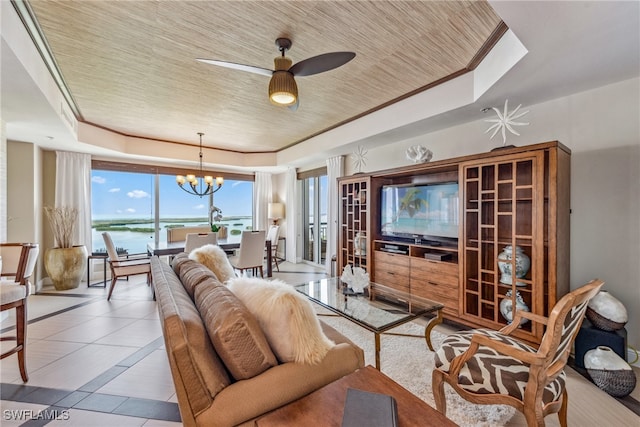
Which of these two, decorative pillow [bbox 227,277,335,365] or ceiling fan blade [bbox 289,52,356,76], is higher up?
ceiling fan blade [bbox 289,52,356,76]

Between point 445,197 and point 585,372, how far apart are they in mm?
1907

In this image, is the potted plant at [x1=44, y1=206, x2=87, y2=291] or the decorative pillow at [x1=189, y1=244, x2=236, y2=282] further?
the potted plant at [x1=44, y1=206, x2=87, y2=291]

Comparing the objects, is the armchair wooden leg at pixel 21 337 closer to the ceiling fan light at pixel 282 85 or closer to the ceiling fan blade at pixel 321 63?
the ceiling fan light at pixel 282 85

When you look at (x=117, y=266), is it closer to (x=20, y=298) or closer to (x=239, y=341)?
(x=20, y=298)

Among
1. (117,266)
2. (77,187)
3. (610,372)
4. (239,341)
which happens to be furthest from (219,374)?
(77,187)

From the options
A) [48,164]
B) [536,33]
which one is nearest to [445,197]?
[536,33]

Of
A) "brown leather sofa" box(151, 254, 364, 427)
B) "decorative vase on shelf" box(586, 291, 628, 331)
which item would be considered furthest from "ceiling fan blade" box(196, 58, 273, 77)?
"decorative vase on shelf" box(586, 291, 628, 331)

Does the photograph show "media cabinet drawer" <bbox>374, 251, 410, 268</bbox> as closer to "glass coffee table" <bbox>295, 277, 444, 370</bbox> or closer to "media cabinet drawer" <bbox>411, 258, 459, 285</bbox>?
"media cabinet drawer" <bbox>411, 258, 459, 285</bbox>

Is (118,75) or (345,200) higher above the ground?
(118,75)

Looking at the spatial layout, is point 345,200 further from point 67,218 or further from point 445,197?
point 67,218

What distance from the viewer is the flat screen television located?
325 cm

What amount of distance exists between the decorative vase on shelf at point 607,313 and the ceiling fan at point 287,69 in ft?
8.61

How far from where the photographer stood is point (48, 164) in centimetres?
476

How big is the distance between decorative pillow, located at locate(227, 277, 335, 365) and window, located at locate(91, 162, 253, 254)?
5.40m
